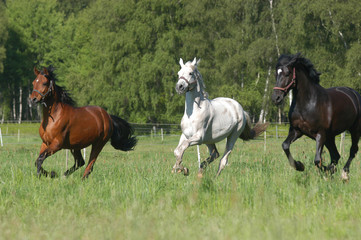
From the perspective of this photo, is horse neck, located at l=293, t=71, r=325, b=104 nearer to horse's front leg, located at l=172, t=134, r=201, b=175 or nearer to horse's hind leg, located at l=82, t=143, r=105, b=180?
horse's front leg, located at l=172, t=134, r=201, b=175

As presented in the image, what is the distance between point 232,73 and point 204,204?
32428mm

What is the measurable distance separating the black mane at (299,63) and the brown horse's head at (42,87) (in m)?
3.65

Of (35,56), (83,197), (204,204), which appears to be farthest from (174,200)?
(35,56)

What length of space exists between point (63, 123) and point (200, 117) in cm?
221

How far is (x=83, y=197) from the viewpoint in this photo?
20.0ft

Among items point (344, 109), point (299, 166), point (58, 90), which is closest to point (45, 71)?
point (58, 90)

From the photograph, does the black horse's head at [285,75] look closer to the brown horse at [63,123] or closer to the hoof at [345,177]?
the hoof at [345,177]

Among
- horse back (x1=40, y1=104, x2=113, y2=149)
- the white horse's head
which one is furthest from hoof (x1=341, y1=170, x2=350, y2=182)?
horse back (x1=40, y1=104, x2=113, y2=149)

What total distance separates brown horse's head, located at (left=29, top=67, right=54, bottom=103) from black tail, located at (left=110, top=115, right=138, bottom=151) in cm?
177

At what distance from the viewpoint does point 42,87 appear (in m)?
8.40

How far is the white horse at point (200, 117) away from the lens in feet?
26.8

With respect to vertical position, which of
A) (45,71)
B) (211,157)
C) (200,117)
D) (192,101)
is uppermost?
(45,71)

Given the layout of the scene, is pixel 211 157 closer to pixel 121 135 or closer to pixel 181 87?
pixel 181 87

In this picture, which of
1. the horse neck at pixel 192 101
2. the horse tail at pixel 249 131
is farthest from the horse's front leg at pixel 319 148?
the horse tail at pixel 249 131
